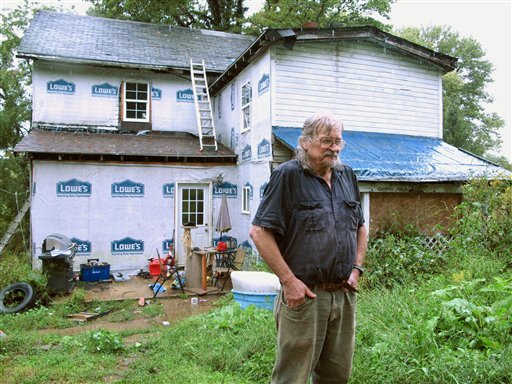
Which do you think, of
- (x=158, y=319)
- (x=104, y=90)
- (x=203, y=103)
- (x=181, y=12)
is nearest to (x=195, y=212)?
(x=203, y=103)

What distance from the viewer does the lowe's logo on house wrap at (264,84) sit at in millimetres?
9952

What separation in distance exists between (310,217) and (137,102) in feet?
40.0

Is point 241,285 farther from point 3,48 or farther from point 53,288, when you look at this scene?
point 3,48

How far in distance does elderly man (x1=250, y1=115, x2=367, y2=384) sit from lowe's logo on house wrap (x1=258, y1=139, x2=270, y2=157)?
720 cm

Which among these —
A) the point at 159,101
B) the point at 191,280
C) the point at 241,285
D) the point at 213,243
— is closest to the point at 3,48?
the point at 159,101

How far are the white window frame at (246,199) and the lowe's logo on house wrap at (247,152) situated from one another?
0.82 meters

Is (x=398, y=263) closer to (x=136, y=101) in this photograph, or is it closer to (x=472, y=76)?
(x=136, y=101)

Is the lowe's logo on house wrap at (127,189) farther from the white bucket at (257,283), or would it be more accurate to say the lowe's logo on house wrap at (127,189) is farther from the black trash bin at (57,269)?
the white bucket at (257,283)

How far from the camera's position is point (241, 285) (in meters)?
5.75

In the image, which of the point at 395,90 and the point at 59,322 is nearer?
the point at 59,322

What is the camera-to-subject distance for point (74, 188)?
435 inches

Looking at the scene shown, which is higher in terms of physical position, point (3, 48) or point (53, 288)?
point (3, 48)

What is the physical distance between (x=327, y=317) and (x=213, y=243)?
9874mm

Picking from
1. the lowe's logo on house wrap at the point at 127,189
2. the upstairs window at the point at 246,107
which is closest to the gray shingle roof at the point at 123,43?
the upstairs window at the point at 246,107
